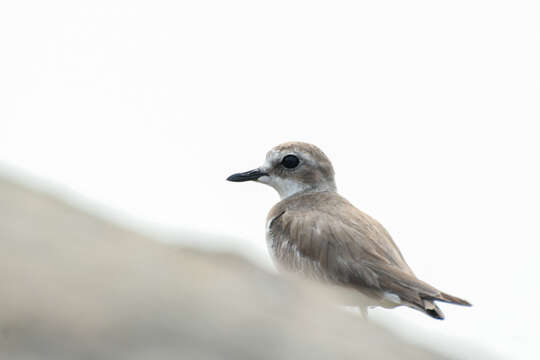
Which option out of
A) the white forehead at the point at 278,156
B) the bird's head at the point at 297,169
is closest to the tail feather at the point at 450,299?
the bird's head at the point at 297,169

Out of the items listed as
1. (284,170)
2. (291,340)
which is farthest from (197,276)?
(284,170)

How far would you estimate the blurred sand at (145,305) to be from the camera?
11.1ft

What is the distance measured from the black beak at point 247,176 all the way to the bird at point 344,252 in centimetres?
69

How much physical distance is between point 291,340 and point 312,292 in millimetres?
1177

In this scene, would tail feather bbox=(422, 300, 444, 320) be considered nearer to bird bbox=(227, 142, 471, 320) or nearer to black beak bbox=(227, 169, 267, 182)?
bird bbox=(227, 142, 471, 320)

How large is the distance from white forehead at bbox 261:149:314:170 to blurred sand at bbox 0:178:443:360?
206 inches

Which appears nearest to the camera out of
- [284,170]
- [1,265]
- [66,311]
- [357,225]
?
[66,311]

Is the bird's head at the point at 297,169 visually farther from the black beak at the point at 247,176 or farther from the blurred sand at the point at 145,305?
the blurred sand at the point at 145,305

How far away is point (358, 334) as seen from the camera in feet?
14.7

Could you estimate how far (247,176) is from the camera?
35.3ft

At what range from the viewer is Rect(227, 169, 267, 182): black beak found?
10650mm

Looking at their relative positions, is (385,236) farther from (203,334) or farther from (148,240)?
(203,334)

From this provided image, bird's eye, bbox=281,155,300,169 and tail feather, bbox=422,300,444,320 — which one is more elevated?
bird's eye, bbox=281,155,300,169

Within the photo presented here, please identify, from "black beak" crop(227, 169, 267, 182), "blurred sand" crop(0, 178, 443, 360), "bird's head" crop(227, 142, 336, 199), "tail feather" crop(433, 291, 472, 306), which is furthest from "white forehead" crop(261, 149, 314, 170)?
"blurred sand" crop(0, 178, 443, 360)
